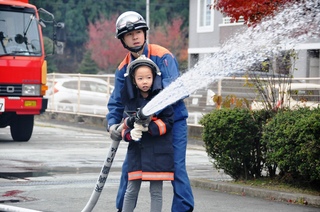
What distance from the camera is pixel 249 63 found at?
9922mm

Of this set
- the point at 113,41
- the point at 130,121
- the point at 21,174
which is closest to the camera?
the point at 130,121

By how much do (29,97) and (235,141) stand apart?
842cm

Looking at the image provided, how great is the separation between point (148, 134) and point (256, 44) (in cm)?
350

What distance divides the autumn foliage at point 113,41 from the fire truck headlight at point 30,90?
4416 centimetres

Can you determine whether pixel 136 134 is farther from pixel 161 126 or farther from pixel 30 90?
pixel 30 90

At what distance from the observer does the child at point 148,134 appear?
654cm

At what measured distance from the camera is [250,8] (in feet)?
33.9

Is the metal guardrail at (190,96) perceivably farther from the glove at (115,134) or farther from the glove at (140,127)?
the glove at (140,127)

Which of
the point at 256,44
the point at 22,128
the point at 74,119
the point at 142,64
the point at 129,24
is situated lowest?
the point at 74,119

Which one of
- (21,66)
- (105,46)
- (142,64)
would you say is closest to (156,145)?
(142,64)

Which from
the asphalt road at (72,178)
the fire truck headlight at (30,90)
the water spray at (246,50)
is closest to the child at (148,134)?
the water spray at (246,50)

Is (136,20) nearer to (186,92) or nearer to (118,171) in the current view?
(186,92)

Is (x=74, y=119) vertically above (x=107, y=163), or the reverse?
(x=107, y=163)

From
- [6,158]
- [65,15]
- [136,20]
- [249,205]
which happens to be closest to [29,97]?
[6,158]
